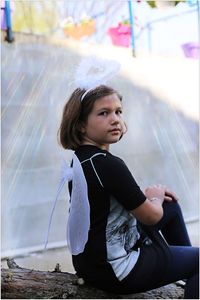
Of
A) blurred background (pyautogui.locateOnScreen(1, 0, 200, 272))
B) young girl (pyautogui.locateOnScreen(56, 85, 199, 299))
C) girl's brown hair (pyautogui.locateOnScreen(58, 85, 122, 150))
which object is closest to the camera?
young girl (pyautogui.locateOnScreen(56, 85, 199, 299))

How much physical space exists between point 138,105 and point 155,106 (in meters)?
0.20

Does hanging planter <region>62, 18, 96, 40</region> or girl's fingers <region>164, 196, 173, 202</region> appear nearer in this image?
girl's fingers <region>164, 196, 173, 202</region>

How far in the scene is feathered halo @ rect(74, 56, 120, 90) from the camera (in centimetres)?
121

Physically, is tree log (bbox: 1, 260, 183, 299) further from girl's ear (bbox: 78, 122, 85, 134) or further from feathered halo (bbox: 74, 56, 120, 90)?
feathered halo (bbox: 74, 56, 120, 90)

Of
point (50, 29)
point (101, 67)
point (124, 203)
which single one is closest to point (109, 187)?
point (124, 203)

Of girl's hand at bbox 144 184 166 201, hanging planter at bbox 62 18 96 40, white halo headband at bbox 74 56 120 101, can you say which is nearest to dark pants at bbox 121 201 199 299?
girl's hand at bbox 144 184 166 201

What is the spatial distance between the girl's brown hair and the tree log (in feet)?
1.35

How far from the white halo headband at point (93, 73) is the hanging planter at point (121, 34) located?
8.62 ft

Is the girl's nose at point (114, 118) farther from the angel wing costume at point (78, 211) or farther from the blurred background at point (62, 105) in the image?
the blurred background at point (62, 105)

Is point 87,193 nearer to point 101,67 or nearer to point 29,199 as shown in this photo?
point 101,67

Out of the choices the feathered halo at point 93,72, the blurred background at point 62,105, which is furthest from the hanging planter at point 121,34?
the feathered halo at point 93,72

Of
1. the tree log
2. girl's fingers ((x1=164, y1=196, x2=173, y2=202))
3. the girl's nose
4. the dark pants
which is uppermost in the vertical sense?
the girl's nose

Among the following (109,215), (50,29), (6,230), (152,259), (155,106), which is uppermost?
(50,29)

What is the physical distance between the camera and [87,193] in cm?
109
